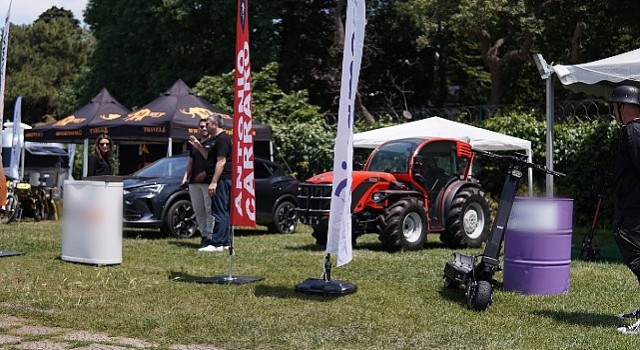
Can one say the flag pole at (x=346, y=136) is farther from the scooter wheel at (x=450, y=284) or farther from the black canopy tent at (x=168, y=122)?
the black canopy tent at (x=168, y=122)

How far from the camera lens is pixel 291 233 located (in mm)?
16719

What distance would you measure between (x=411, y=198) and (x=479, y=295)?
5498 mm

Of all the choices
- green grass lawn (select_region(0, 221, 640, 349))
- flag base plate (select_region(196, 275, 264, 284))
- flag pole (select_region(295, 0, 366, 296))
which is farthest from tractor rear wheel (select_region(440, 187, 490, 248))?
flag pole (select_region(295, 0, 366, 296))

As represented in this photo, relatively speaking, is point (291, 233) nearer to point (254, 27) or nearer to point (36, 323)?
point (36, 323)

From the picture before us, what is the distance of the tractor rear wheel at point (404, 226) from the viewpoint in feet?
41.5

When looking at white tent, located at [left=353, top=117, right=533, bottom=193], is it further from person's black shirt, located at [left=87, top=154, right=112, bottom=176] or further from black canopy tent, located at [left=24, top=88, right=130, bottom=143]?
black canopy tent, located at [left=24, top=88, right=130, bottom=143]

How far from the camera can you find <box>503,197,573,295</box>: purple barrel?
8.42 metres

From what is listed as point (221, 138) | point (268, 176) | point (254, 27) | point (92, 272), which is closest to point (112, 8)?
point (254, 27)

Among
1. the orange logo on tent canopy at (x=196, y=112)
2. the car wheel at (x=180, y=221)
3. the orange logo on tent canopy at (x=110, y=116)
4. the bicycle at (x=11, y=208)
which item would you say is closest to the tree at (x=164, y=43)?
the orange logo on tent canopy at (x=110, y=116)

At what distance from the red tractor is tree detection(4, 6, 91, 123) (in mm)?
43563

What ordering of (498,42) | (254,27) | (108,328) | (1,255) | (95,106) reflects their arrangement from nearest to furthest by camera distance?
(108,328), (1,255), (95,106), (498,42), (254,27)

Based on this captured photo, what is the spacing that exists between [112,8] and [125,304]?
3059 cm

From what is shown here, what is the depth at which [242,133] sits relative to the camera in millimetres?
9102

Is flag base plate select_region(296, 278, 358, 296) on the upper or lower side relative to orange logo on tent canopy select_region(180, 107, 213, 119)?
lower
